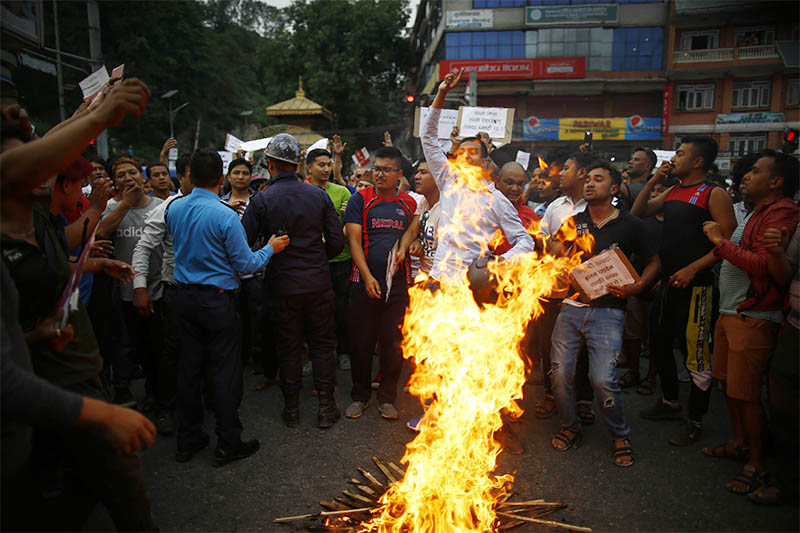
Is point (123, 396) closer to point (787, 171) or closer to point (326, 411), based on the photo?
point (326, 411)

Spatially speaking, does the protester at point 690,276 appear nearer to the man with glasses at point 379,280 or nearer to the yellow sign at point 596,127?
the man with glasses at point 379,280

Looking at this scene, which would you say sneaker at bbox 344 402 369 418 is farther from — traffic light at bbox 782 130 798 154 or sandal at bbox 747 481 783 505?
traffic light at bbox 782 130 798 154

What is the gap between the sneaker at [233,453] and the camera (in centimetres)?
431

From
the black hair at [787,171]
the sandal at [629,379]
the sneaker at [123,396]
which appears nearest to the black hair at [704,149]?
the black hair at [787,171]

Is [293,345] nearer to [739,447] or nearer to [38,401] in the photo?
[38,401]

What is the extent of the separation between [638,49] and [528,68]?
765cm

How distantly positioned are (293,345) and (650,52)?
38042 millimetres

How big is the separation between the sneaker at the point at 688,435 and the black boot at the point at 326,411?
316 cm

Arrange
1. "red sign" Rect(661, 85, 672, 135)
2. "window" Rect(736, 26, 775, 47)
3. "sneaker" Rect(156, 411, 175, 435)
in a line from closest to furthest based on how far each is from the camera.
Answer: "sneaker" Rect(156, 411, 175, 435) → "window" Rect(736, 26, 775, 47) → "red sign" Rect(661, 85, 672, 135)

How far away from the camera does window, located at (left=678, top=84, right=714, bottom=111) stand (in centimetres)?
3488

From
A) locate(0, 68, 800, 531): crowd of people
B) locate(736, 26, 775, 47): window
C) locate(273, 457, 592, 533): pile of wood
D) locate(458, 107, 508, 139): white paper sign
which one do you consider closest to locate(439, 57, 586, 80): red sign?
locate(736, 26, 775, 47): window

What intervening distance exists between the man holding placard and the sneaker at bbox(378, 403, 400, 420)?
5.08ft

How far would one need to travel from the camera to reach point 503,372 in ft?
12.8

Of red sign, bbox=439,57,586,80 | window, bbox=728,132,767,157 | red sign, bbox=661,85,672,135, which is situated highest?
red sign, bbox=439,57,586,80
